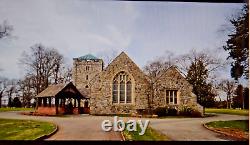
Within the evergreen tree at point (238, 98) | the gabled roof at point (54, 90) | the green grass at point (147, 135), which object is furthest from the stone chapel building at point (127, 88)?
the evergreen tree at point (238, 98)

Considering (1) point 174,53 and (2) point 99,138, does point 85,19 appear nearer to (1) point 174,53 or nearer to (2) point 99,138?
(1) point 174,53

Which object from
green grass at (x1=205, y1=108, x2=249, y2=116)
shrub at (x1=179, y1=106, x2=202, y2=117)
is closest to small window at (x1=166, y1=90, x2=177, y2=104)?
shrub at (x1=179, y1=106, x2=202, y2=117)

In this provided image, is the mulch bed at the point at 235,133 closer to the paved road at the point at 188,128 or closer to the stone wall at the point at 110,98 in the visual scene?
the paved road at the point at 188,128

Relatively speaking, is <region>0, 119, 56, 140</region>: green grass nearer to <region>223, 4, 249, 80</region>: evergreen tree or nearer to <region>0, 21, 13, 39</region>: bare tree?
<region>0, 21, 13, 39</region>: bare tree

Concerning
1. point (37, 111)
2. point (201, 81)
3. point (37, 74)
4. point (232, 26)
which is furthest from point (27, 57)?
point (232, 26)

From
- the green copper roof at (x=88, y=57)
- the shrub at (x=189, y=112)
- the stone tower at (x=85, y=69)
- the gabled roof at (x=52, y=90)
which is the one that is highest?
the green copper roof at (x=88, y=57)

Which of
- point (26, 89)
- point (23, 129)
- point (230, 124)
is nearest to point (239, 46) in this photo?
point (230, 124)

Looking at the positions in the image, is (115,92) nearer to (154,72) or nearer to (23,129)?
(154,72)
